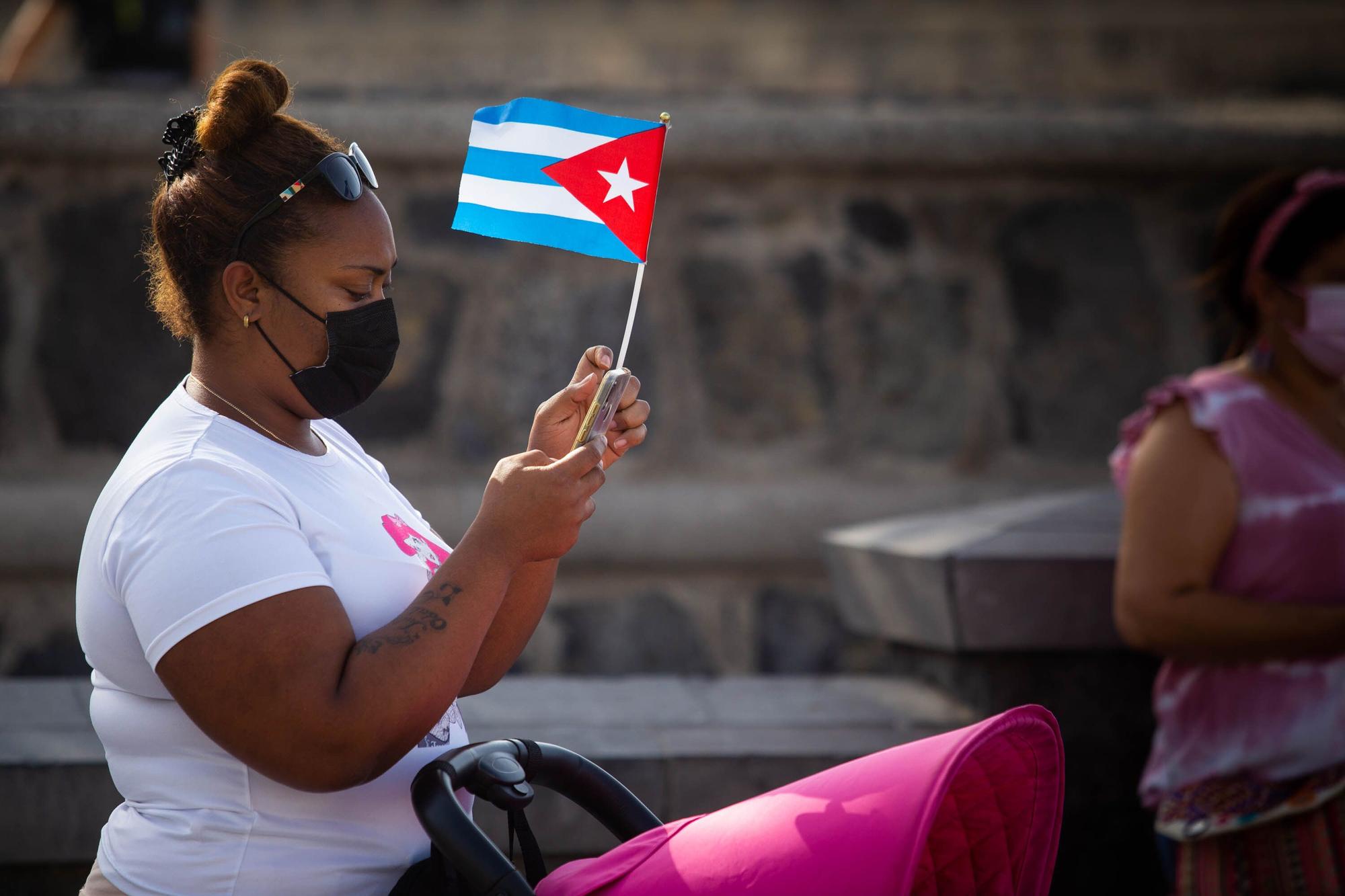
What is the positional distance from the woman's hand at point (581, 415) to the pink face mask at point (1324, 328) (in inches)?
64.5

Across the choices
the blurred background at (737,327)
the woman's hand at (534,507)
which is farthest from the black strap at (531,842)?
A: the blurred background at (737,327)

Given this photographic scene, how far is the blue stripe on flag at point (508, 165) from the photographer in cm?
207

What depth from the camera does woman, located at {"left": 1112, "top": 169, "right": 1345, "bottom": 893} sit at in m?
2.60

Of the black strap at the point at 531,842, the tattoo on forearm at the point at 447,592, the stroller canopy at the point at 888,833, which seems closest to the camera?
the stroller canopy at the point at 888,833

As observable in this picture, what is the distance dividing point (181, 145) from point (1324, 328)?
7.67 ft

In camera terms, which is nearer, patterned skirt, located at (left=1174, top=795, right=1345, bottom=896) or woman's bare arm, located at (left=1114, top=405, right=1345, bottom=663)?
patterned skirt, located at (left=1174, top=795, right=1345, bottom=896)

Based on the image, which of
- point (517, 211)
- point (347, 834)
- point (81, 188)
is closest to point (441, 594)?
point (347, 834)

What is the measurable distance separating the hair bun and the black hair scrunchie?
0.09ft

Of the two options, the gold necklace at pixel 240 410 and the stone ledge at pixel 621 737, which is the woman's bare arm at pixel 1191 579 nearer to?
the stone ledge at pixel 621 737

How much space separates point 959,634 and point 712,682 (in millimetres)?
702

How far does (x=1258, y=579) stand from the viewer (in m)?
2.73

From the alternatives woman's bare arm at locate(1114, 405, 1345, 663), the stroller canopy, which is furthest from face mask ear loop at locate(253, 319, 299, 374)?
woman's bare arm at locate(1114, 405, 1345, 663)

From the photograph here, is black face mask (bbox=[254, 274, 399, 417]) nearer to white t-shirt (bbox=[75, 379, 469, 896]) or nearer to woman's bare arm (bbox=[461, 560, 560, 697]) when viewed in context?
white t-shirt (bbox=[75, 379, 469, 896])

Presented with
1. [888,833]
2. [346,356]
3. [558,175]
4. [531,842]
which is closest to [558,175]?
[558,175]
